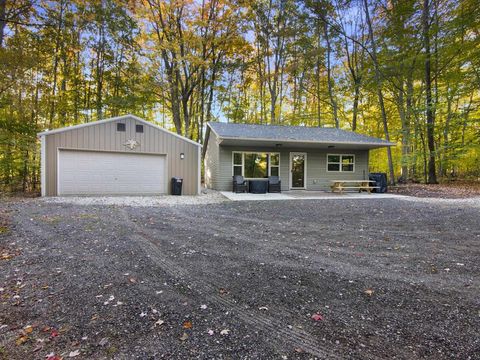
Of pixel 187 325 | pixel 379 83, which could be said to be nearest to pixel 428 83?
pixel 379 83

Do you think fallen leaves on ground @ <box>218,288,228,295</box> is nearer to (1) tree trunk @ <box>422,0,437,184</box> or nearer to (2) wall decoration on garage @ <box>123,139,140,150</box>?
(2) wall decoration on garage @ <box>123,139,140,150</box>

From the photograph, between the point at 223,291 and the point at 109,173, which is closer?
the point at 223,291

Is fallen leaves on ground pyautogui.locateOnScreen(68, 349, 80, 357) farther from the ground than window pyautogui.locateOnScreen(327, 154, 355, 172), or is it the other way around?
window pyautogui.locateOnScreen(327, 154, 355, 172)

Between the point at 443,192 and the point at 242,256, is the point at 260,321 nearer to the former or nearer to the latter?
the point at 242,256

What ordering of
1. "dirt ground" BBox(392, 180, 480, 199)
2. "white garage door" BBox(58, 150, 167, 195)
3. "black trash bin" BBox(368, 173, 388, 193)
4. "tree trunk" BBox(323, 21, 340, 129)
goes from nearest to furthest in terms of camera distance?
1. "white garage door" BBox(58, 150, 167, 195)
2. "dirt ground" BBox(392, 180, 480, 199)
3. "black trash bin" BBox(368, 173, 388, 193)
4. "tree trunk" BBox(323, 21, 340, 129)

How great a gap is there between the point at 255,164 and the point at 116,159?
6.04 meters

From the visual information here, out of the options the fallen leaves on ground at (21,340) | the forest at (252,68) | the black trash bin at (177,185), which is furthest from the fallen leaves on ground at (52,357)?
the forest at (252,68)

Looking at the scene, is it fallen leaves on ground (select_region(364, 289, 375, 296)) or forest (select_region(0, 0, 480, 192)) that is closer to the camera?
fallen leaves on ground (select_region(364, 289, 375, 296))

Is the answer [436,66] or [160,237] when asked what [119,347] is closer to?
[160,237]

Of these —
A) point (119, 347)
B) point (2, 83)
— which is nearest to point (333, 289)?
Result: point (119, 347)

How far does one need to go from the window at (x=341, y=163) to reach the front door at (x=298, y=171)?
133 centimetres

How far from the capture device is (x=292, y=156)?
12375mm

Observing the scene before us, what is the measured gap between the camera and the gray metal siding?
1175 centimetres

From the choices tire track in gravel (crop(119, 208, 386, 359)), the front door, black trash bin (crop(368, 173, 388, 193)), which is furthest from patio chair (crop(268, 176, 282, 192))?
tire track in gravel (crop(119, 208, 386, 359))
